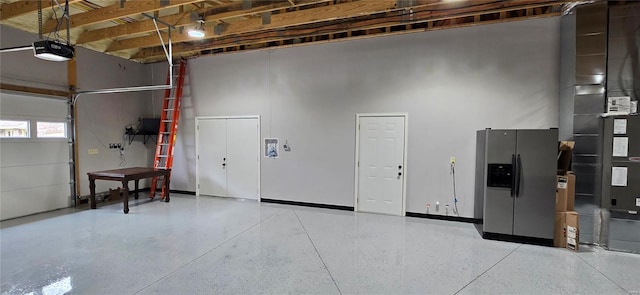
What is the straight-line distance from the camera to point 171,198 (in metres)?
6.69

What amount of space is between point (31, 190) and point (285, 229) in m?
4.83

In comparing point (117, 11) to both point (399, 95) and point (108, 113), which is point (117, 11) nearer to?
point (108, 113)

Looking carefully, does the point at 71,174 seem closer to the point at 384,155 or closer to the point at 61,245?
the point at 61,245

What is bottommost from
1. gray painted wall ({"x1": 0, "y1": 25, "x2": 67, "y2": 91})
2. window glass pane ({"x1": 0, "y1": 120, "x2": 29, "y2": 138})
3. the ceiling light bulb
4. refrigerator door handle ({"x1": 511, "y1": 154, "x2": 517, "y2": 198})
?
refrigerator door handle ({"x1": 511, "y1": 154, "x2": 517, "y2": 198})

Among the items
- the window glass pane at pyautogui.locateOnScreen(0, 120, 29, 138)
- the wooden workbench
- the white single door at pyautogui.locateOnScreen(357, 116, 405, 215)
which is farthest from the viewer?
the wooden workbench

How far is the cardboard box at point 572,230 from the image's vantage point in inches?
148

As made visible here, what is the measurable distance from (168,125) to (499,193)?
7070 millimetres

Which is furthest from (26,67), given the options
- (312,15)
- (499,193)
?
(499,193)

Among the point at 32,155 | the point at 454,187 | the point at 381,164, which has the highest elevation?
the point at 32,155

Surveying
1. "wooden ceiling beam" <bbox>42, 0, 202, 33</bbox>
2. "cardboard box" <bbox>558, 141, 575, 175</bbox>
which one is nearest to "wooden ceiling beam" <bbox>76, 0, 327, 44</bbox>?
"wooden ceiling beam" <bbox>42, 0, 202, 33</bbox>

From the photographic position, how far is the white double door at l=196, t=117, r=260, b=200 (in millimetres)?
6438

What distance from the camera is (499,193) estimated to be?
4129 millimetres

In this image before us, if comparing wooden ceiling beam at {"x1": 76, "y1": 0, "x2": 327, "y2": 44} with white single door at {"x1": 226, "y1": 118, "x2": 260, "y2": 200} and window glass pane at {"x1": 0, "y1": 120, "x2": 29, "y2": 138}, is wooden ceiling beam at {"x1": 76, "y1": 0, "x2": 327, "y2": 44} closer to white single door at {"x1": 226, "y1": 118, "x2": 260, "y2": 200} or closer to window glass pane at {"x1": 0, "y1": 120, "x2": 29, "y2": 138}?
window glass pane at {"x1": 0, "y1": 120, "x2": 29, "y2": 138}

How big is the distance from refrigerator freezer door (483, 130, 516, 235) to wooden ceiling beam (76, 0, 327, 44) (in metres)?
3.19
